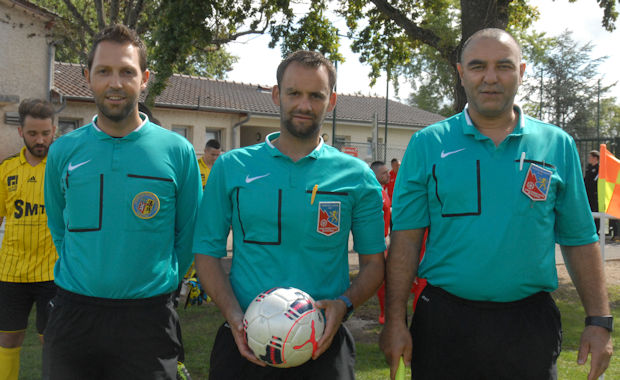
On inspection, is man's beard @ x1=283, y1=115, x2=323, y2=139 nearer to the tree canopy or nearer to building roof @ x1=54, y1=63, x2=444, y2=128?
the tree canopy

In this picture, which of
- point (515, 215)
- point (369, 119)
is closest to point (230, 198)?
point (515, 215)

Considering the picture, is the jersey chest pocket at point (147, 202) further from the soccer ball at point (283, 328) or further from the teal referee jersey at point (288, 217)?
the soccer ball at point (283, 328)

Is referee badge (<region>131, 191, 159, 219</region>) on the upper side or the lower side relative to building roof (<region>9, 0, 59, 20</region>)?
lower

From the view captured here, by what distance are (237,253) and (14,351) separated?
290 cm

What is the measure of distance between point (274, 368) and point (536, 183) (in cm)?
148

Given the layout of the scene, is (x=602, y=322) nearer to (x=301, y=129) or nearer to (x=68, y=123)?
(x=301, y=129)

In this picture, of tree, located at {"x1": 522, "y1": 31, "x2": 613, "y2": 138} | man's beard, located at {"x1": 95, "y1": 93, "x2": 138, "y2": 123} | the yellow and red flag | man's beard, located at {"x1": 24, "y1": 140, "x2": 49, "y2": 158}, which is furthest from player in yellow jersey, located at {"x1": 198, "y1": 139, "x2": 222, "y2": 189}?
tree, located at {"x1": 522, "y1": 31, "x2": 613, "y2": 138}

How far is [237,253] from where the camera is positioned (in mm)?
2582

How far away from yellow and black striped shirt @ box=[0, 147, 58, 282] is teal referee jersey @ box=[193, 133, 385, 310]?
99.5 inches

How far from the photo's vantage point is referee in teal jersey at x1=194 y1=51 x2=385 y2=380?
8.09ft

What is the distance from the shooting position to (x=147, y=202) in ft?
8.94

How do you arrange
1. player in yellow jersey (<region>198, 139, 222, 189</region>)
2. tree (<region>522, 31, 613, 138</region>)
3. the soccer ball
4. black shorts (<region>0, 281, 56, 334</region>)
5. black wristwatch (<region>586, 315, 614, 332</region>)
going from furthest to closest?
tree (<region>522, 31, 613, 138</region>) < player in yellow jersey (<region>198, 139, 222, 189</region>) < black shorts (<region>0, 281, 56, 334</region>) < black wristwatch (<region>586, 315, 614, 332</region>) < the soccer ball

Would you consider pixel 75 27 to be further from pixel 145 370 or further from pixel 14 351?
pixel 145 370

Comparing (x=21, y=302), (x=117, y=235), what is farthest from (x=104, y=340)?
(x=21, y=302)
